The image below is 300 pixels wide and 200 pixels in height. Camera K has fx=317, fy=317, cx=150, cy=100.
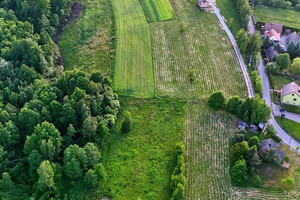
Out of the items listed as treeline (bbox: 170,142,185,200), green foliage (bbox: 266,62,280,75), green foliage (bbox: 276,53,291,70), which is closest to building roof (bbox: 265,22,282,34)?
green foliage (bbox: 276,53,291,70)

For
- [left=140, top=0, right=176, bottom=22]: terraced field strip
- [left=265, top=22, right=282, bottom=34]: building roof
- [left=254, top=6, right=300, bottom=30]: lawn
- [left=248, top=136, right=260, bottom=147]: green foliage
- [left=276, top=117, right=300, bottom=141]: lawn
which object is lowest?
[left=276, top=117, right=300, bottom=141]: lawn

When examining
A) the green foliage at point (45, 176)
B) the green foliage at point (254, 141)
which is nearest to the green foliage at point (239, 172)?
the green foliage at point (254, 141)

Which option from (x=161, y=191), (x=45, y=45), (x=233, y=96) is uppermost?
(x=45, y=45)

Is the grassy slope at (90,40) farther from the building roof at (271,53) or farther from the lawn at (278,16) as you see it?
the lawn at (278,16)

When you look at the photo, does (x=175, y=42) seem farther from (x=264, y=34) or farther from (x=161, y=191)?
(x=161, y=191)

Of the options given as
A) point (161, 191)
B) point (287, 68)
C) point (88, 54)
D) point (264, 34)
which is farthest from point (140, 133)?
point (264, 34)

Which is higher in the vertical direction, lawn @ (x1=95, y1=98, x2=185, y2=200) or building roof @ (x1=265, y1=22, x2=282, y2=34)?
building roof @ (x1=265, y1=22, x2=282, y2=34)

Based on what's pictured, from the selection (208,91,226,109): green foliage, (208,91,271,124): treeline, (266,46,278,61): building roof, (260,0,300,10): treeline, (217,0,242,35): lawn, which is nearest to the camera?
(208,91,271,124): treeline

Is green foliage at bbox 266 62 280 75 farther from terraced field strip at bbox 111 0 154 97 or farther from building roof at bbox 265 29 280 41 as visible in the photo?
terraced field strip at bbox 111 0 154 97
